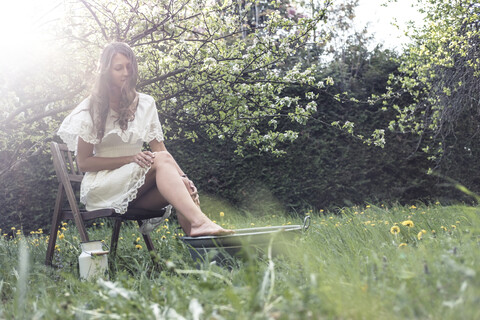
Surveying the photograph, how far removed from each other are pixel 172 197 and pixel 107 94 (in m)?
0.75

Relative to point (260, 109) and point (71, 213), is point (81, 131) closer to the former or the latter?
point (71, 213)

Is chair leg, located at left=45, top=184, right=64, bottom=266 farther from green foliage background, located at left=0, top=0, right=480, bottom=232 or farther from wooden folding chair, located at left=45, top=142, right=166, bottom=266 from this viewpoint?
green foliage background, located at left=0, top=0, right=480, bottom=232

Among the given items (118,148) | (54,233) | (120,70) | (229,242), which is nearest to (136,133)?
(118,148)

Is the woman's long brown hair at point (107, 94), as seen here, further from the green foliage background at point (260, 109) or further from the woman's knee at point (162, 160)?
the green foliage background at point (260, 109)

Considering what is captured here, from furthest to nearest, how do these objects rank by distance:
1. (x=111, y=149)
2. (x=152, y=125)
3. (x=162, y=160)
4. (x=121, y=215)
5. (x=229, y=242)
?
(x=152, y=125) < (x=111, y=149) < (x=121, y=215) < (x=162, y=160) < (x=229, y=242)

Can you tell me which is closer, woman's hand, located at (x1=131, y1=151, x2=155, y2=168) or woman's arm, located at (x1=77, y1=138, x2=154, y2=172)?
woman's hand, located at (x1=131, y1=151, x2=155, y2=168)

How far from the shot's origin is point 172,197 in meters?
2.41

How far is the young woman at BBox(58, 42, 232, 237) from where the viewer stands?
8.38 feet

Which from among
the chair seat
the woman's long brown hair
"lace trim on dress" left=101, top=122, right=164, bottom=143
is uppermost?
the woman's long brown hair

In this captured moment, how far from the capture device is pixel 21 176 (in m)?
5.56

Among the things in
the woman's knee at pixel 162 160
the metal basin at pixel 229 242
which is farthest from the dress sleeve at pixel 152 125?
the metal basin at pixel 229 242

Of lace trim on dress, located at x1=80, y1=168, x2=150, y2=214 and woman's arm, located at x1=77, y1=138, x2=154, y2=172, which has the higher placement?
woman's arm, located at x1=77, y1=138, x2=154, y2=172

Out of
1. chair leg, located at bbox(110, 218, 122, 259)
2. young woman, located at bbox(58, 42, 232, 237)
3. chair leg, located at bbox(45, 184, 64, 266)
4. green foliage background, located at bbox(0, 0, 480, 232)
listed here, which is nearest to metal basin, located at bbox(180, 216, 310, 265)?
young woman, located at bbox(58, 42, 232, 237)

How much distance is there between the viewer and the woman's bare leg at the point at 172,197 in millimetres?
2266
